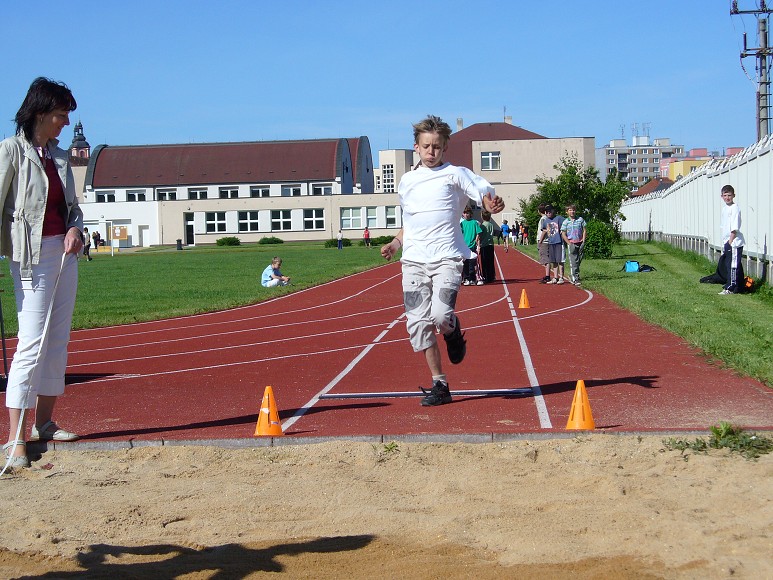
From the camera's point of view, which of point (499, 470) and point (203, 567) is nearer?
point (203, 567)

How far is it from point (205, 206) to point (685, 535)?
87.8 m

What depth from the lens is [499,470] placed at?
19.3 ft

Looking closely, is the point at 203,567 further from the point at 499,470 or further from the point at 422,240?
the point at 422,240

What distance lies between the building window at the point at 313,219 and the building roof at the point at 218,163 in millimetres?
8388

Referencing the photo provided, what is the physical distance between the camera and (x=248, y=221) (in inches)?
3556

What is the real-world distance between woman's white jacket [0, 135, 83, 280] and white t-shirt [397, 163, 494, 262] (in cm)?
281

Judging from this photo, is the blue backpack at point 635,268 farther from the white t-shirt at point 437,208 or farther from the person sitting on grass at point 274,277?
the white t-shirt at point 437,208

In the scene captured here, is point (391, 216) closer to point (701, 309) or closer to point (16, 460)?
point (701, 309)

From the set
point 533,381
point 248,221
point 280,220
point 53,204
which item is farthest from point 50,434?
point 248,221

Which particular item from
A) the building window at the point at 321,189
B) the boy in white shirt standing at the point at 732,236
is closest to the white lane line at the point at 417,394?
the boy in white shirt standing at the point at 732,236

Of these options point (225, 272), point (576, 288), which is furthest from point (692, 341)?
point (225, 272)

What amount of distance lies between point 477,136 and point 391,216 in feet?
47.9

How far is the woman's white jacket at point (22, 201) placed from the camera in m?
6.41

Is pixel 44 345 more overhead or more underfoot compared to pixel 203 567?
more overhead
